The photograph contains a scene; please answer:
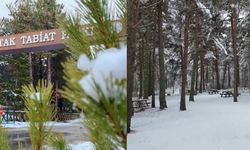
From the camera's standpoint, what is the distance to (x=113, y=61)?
0.37m

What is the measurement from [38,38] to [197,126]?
378 millimetres

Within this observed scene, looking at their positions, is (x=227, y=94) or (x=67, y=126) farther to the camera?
(x=227, y=94)

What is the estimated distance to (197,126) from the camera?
696 millimetres

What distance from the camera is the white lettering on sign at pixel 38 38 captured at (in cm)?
62

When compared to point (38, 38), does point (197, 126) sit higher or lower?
lower

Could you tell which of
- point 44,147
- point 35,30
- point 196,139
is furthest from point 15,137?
point 196,139

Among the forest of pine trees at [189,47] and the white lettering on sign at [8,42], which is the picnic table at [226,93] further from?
the white lettering on sign at [8,42]

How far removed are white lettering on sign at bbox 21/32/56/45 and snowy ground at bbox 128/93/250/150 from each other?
10.3 inches

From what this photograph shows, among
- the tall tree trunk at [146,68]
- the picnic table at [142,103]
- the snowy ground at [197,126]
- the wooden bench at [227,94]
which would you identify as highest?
the tall tree trunk at [146,68]

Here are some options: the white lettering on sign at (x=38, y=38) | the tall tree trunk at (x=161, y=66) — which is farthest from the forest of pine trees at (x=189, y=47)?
the white lettering on sign at (x=38, y=38)

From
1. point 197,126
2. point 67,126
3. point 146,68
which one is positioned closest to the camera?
point 67,126

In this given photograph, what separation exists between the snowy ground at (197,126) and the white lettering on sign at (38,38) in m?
0.26

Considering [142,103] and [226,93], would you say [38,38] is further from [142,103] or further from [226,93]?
[226,93]

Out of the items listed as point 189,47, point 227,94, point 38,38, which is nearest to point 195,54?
point 189,47
